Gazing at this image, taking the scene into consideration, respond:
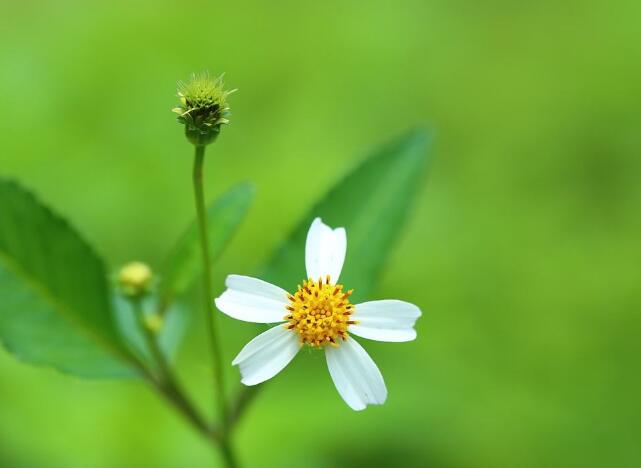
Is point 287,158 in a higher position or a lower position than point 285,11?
lower

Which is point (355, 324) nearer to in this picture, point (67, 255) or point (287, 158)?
point (67, 255)

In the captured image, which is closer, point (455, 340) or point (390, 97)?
point (455, 340)

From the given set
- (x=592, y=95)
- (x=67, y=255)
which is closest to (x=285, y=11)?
(x=592, y=95)

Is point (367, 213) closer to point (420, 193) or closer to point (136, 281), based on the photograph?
point (136, 281)

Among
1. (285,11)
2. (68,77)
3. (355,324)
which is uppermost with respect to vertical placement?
(285,11)

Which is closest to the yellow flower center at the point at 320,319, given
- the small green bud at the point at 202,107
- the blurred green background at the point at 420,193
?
the small green bud at the point at 202,107

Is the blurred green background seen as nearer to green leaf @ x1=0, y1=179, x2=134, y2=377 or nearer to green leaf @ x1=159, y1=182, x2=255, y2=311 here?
green leaf @ x1=0, y1=179, x2=134, y2=377

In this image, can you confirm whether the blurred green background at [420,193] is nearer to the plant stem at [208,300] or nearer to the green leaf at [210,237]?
the plant stem at [208,300]

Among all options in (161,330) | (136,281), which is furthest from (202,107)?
(161,330)
